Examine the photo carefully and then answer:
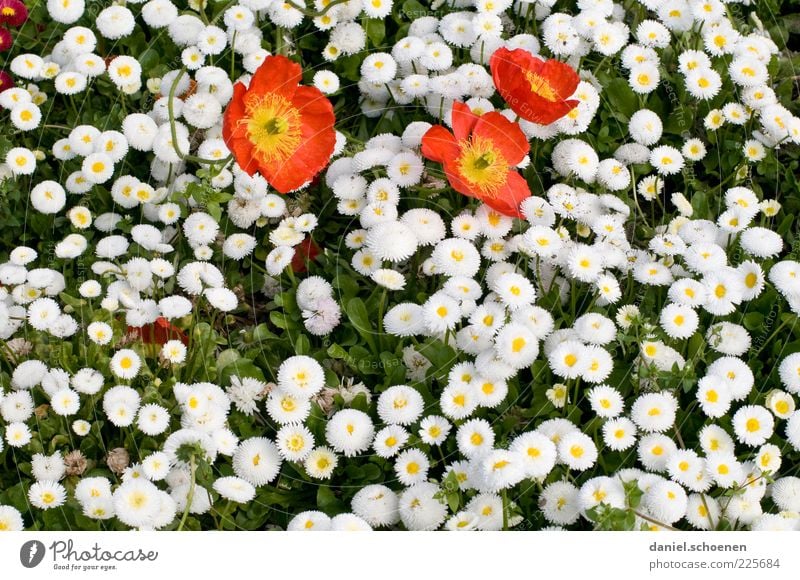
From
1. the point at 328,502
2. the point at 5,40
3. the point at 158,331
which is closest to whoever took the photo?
the point at 328,502

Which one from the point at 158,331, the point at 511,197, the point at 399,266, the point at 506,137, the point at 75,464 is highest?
the point at 506,137

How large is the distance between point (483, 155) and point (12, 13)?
148cm

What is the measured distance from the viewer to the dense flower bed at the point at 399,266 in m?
2.36

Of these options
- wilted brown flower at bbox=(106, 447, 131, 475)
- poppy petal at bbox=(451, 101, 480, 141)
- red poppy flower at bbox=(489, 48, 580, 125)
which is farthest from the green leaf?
red poppy flower at bbox=(489, 48, 580, 125)

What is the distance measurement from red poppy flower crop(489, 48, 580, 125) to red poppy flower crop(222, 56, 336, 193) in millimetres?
450

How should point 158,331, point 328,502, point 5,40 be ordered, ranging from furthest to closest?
1. point 5,40
2. point 158,331
3. point 328,502

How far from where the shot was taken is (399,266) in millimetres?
2758

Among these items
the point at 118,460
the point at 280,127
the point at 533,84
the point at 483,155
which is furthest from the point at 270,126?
the point at 118,460

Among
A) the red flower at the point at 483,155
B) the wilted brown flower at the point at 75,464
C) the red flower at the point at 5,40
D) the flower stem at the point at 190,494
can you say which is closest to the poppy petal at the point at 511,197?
the red flower at the point at 483,155

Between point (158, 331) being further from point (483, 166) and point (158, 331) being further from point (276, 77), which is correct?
point (483, 166)

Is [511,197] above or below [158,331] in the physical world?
above

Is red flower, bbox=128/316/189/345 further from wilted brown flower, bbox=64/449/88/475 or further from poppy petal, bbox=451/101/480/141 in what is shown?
poppy petal, bbox=451/101/480/141

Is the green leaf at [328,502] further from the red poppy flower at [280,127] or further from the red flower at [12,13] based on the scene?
the red flower at [12,13]

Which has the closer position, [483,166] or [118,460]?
[118,460]
